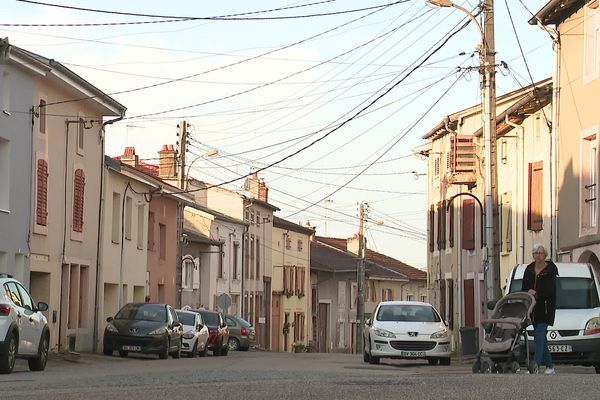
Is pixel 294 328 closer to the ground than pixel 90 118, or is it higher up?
closer to the ground

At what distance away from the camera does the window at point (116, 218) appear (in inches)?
1600

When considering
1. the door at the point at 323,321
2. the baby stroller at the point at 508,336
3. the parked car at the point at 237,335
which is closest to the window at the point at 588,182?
the baby stroller at the point at 508,336

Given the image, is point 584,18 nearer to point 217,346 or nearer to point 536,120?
point 536,120

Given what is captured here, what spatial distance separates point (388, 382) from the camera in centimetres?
1437

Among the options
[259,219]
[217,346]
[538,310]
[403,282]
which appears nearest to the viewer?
[538,310]

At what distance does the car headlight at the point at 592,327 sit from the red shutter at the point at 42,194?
15.5m

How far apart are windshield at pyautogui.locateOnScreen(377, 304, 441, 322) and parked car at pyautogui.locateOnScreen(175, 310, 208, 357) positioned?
417 inches

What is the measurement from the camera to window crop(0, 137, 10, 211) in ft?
98.0

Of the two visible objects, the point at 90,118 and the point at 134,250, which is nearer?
the point at 90,118

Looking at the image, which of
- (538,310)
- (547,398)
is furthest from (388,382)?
(538,310)

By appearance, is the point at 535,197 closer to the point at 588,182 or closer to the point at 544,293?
the point at 588,182

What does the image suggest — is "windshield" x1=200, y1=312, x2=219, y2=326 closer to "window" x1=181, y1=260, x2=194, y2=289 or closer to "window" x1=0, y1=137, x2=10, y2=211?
"window" x1=181, y1=260, x2=194, y2=289

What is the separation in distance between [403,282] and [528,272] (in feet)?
247

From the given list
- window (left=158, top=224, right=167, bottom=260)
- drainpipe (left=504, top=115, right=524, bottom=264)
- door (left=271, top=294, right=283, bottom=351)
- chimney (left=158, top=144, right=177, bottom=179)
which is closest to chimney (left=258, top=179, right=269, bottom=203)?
door (left=271, top=294, right=283, bottom=351)
